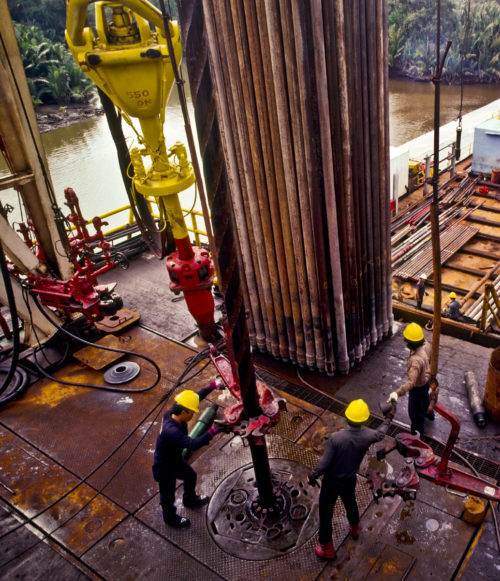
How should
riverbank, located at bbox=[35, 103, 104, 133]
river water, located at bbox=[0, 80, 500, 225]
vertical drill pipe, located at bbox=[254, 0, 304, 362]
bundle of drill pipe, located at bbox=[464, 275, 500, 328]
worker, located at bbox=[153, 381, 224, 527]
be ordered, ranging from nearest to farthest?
1. worker, located at bbox=[153, 381, 224, 527]
2. vertical drill pipe, located at bbox=[254, 0, 304, 362]
3. bundle of drill pipe, located at bbox=[464, 275, 500, 328]
4. river water, located at bbox=[0, 80, 500, 225]
5. riverbank, located at bbox=[35, 103, 104, 133]

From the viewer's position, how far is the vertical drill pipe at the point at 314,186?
14.0 feet

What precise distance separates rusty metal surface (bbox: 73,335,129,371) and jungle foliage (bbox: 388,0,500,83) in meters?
33.4

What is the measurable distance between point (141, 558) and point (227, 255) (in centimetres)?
256

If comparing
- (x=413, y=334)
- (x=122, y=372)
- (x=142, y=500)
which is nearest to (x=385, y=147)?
(x=413, y=334)

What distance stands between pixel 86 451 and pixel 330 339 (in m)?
2.76

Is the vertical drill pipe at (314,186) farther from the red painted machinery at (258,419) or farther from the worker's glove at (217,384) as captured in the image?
the red painted machinery at (258,419)

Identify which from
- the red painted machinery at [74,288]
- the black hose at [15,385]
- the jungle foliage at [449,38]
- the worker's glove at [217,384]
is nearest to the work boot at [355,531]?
the worker's glove at [217,384]

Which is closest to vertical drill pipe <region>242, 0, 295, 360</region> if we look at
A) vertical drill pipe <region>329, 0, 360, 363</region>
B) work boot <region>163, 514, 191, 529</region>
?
vertical drill pipe <region>329, 0, 360, 363</region>

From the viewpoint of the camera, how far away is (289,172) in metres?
4.83

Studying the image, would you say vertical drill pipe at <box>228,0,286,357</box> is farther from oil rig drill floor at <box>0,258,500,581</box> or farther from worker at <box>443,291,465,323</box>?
worker at <box>443,291,465,323</box>

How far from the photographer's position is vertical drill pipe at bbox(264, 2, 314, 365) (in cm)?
433

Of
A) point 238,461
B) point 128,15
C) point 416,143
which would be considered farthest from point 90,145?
point 238,461

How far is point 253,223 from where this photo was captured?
17.5 feet

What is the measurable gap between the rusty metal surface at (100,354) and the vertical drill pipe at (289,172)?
7.43ft
